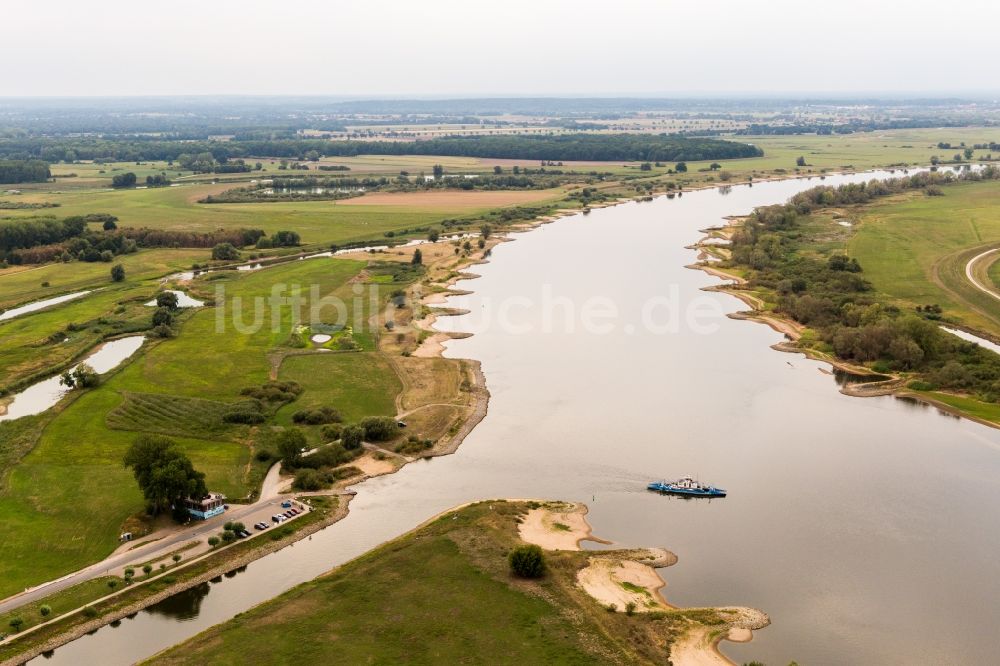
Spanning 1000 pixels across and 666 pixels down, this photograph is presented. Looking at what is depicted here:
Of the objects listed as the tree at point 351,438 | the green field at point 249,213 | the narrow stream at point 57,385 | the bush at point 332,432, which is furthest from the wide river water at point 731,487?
the green field at point 249,213

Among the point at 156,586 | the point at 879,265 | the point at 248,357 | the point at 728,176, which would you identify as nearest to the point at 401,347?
the point at 248,357

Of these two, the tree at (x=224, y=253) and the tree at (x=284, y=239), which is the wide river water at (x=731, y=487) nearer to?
the tree at (x=224, y=253)

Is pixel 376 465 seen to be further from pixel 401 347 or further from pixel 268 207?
pixel 268 207

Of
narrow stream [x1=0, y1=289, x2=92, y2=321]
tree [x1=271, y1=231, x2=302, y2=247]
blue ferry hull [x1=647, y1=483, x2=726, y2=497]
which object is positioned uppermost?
tree [x1=271, y1=231, x2=302, y2=247]

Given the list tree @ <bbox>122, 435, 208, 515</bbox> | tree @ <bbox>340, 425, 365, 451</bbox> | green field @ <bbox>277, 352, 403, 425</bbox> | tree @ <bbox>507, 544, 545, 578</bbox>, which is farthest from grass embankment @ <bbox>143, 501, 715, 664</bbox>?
green field @ <bbox>277, 352, 403, 425</bbox>

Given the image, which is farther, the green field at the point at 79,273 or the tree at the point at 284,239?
the tree at the point at 284,239

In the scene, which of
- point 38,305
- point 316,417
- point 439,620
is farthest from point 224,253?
point 439,620

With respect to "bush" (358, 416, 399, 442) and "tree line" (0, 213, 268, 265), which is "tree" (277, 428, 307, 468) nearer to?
"bush" (358, 416, 399, 442)
